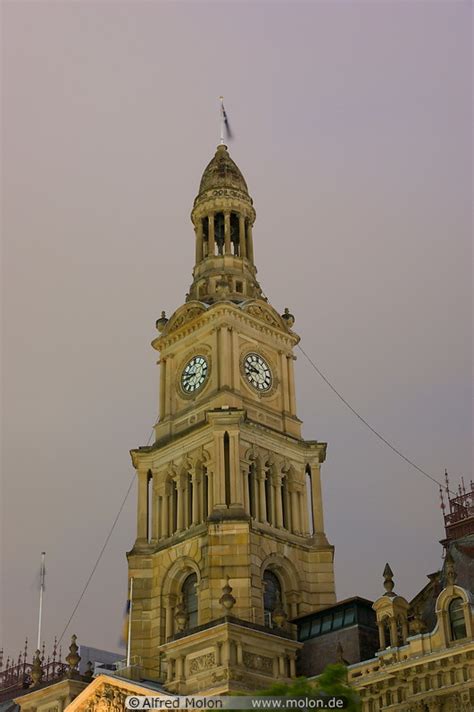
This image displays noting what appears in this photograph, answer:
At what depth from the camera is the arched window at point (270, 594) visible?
62.7 meters

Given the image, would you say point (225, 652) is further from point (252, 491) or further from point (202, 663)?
point (252, 491)

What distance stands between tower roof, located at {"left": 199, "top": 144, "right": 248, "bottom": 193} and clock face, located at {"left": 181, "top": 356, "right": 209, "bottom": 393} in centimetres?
1441

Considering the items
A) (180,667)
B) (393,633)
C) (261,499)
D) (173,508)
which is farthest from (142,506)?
(393,633)

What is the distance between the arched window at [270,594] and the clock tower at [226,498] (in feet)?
0.25

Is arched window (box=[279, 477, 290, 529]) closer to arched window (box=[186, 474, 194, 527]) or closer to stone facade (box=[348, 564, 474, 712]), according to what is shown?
arched window (box=[186, 474, 194, 527])

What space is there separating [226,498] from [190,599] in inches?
248

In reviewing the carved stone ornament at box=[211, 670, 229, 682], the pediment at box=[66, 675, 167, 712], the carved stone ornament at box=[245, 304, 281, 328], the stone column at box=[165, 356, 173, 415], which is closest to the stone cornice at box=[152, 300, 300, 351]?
the carved stone ornament at box=[245, 304, 281, 328]

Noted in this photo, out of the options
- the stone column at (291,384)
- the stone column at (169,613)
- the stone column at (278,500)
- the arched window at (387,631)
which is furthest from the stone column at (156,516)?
the arched window at (387,631)

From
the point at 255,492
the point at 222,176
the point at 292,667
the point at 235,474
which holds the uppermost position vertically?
the point at 222,176

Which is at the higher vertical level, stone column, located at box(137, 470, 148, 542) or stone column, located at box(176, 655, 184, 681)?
stone column, located at box(137, 470, 148, 542)

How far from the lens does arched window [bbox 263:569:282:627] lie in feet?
206

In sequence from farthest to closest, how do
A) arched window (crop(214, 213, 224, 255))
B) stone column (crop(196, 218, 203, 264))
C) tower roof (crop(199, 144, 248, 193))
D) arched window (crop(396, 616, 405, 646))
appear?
tower roof (crop(199, 144, 248, 193)), arched window (crop(214, 213, 224, 255)), stone column (crop(196, 218, 203, 264)), arched window (crop(396, 616, 405, 646))

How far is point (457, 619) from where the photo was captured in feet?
160

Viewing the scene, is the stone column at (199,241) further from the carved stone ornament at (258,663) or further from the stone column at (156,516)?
the carved stone ornament at (258,663)
